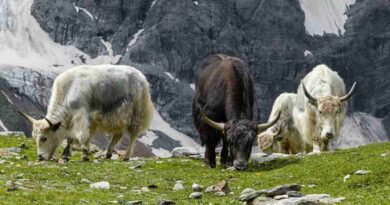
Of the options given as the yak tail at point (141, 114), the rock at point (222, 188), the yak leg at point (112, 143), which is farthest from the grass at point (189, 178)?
the yak leg at point (112, 143)

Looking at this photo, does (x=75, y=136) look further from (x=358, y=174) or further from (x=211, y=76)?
(x=358, y=174)

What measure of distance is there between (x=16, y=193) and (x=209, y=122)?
873cm

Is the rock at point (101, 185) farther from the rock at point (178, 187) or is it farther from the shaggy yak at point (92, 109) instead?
the shaggy yak at point (92, 109)

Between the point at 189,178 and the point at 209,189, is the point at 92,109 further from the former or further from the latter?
the point at 209,189

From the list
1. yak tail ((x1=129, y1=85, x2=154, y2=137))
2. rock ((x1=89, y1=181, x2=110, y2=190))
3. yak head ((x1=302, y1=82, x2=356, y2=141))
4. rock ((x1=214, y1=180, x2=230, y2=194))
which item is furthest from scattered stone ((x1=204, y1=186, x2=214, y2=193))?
yak tail ((x1=129, y1=85, x2=154, y2=137))

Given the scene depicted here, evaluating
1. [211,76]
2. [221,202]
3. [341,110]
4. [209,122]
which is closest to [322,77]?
[341,110]

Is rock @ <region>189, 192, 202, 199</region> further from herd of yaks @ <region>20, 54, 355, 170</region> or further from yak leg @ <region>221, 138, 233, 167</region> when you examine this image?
yak leg @ <region>221, 138, 233, 167</region>

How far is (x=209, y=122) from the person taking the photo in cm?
2280

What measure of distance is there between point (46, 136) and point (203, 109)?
6128mm

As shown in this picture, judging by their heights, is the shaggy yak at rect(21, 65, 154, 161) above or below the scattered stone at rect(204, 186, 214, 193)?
above

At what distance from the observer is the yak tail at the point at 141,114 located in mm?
29062

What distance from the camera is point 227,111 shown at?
22.8 m

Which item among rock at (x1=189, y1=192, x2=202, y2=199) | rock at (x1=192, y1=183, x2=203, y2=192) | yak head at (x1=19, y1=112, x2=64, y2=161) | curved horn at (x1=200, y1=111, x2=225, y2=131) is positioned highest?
curved horn at (x1=200, y1=111, x2=225, y2=131)

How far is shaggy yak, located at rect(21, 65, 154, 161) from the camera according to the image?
26.2m
